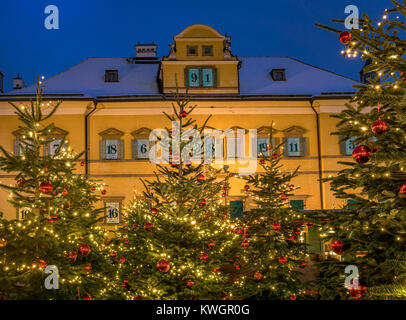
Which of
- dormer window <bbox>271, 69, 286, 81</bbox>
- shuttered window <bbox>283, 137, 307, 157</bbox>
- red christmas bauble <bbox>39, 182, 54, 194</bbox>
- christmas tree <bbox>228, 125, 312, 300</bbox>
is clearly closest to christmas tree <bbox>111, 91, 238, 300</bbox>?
christmas tree <bbox>228, 125, 312, 300</bbox>

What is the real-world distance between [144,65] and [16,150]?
10179 millimetres

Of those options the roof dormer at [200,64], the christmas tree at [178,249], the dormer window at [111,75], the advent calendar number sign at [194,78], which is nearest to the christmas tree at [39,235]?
the christmas tree at [178,249]

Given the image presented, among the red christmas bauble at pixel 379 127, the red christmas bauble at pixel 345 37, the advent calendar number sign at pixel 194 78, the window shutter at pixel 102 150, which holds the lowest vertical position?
the red christmas bauble at pixel 379 127

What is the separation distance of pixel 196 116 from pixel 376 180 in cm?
1835

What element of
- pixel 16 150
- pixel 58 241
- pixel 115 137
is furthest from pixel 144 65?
pixel 58 241

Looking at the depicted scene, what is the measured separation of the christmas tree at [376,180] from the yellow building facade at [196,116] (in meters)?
17.2

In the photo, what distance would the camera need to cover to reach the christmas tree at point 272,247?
28.5 ft

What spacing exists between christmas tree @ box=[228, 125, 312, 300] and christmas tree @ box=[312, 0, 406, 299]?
3600 mm

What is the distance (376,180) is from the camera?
4.70m

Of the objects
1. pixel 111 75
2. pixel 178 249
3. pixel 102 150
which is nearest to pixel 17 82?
pixel 111 75

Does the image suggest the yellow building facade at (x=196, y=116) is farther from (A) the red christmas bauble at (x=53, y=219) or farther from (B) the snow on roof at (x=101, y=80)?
(A) the red christmas bauble at (x=53, y=219)

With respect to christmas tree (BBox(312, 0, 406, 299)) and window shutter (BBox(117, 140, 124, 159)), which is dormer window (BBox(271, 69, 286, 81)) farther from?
christmas tree (BBox(312, 0, 406, 299))
